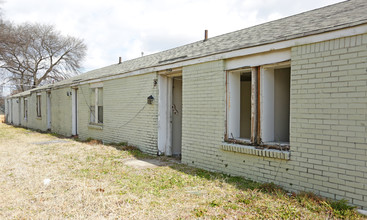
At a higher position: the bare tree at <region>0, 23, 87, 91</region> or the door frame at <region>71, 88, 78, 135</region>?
the bare tree at <region>0, 23, 87, 91</region>

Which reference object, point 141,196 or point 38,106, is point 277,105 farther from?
point 38,106

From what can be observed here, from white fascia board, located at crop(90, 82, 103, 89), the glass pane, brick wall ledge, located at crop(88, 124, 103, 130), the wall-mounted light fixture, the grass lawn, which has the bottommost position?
the grass lawn

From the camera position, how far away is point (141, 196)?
4.65m

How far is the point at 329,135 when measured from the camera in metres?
4.32

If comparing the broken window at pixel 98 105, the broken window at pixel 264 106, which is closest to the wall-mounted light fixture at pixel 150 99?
the broken window at pixel 264 106

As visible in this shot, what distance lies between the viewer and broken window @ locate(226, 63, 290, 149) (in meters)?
5.46

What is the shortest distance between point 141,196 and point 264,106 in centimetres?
293

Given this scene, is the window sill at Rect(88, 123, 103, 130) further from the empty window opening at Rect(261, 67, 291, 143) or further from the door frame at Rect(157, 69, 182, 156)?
the empty window opening at Rect(261, 67, 291, 143)

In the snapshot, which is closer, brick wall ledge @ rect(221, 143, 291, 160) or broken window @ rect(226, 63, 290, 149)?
brick wall ledge @ rect(221, 143, 291, 160)

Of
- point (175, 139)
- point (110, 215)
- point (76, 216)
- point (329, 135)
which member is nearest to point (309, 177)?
point (329, 135)

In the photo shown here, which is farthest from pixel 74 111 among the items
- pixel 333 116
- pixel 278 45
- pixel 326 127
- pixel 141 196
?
pixel 333 116

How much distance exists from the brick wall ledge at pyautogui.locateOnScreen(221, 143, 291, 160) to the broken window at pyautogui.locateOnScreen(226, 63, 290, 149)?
0.48 ft

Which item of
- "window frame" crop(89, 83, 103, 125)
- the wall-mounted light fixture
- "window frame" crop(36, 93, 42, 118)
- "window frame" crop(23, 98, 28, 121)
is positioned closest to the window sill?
"window frame" crop(89, 83, 103, 125)

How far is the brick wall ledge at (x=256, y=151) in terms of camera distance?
4879mm
